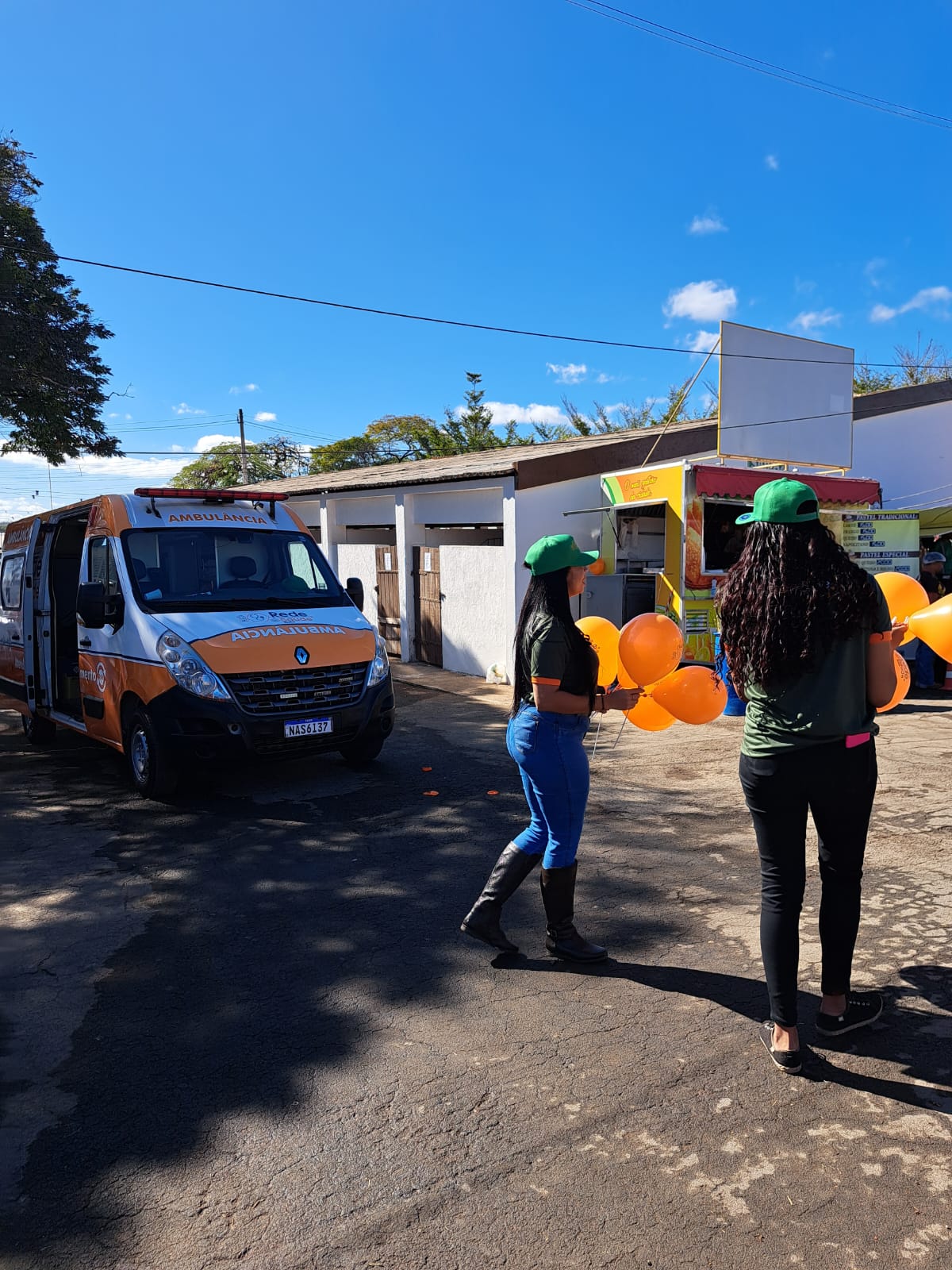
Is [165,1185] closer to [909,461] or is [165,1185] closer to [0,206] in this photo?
[0,206]

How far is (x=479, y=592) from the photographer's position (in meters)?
13.6

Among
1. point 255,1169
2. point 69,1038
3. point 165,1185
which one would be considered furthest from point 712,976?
point 69,1038

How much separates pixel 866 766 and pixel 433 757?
5546mm

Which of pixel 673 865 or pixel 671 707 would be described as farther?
pixel 673 865

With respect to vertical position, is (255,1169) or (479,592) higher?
(479,592)

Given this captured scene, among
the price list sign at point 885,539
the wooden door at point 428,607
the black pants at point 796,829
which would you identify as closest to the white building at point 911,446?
the price list sign at point 885,539

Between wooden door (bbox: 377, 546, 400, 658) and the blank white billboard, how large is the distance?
6.22 metres

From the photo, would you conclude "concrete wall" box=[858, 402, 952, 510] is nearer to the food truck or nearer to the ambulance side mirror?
the food truck

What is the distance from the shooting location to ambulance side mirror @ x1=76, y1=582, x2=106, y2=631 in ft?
22.0

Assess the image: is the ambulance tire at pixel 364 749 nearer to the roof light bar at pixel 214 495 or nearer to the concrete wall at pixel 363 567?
the roof light bar at pixel 214 495

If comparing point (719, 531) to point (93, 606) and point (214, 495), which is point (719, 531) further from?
point (93, 606)

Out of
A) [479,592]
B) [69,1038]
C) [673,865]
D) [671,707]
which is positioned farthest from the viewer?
[479,592]

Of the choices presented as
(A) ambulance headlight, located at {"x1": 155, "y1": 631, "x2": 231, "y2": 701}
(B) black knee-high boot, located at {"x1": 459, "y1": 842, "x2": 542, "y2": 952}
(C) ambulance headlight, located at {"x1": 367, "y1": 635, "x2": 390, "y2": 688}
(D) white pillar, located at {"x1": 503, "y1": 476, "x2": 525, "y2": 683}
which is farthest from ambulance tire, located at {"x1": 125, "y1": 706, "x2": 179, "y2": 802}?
(D) white pillar, located at {"x1": 503, "y1": 476, "x2": 525, "y2": 683}

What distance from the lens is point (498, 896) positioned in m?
3.84
